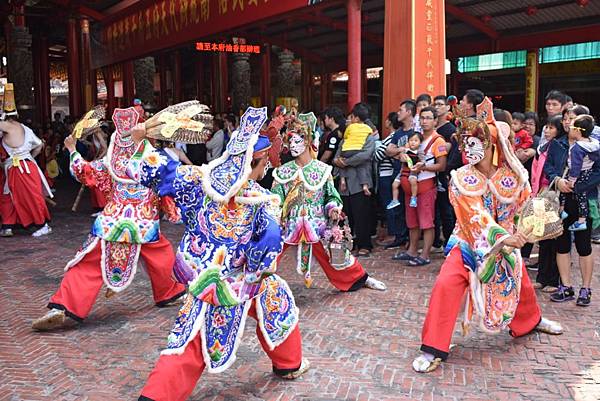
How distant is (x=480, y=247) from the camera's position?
389 centimetres

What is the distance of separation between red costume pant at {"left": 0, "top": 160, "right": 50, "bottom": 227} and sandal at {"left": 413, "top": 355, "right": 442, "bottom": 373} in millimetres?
6931

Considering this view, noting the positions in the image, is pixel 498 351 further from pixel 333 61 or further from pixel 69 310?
pixel 333 61

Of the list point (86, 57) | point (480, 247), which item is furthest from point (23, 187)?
point (86, 57)

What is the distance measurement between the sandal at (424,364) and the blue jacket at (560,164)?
7.16 ft

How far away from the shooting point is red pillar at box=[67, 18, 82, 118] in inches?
743

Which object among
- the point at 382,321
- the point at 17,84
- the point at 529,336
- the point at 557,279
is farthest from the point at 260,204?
the point at 17,84

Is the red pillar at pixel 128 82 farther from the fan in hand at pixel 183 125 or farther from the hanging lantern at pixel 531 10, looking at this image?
the fan in hand at pixel 183 125

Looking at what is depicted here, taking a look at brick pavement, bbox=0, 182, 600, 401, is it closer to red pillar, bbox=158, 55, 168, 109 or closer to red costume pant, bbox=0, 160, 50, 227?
red costume pant, bbox=0, 160, 50, 227

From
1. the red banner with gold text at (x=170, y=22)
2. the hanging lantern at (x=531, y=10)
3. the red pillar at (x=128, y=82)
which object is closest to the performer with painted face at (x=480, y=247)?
the red banner with gold text at (x=170, y=22)

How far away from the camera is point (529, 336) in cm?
464

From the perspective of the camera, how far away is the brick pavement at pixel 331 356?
12.5 feet

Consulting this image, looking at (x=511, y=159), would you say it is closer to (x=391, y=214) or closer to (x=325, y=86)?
(x=391, y=214)

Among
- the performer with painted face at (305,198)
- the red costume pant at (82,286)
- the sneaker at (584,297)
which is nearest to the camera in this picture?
the red costume pant at (82,286)

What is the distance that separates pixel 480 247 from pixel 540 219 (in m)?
0.42
